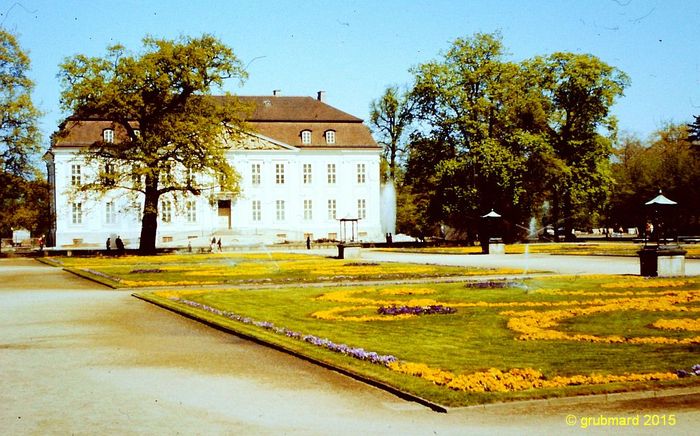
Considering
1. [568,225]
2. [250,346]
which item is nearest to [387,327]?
[250,346]

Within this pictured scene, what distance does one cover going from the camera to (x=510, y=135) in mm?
62938

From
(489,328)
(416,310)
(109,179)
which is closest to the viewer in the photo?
(489,328)

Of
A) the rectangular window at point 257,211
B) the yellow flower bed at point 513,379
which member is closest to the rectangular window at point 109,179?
the rectangular window at point 257,211

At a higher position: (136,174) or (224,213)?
(136,174)

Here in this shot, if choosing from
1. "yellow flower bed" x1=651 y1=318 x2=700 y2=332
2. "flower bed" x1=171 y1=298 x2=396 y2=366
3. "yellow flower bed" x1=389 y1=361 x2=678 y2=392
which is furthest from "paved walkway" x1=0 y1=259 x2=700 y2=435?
"yellow flower bed" x1=651 y1=318 x2=700 y2=332

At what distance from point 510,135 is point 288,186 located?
1196 inches

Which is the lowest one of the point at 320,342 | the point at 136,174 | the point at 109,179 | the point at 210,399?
the point at 210,399

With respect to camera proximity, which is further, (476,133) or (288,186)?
(288,186)

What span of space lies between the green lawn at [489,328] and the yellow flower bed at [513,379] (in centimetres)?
2

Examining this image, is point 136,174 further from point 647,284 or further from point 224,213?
point 647,284

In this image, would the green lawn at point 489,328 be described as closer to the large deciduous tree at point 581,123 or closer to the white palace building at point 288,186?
the large deciduous tree at point 581,123

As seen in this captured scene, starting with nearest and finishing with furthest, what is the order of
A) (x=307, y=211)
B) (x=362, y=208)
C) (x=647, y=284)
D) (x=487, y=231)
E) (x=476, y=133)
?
(x=647, y=284) < (x=487, y=231) < (x=476, y=133) < (x=307, y=211) < (x=362, y=208)

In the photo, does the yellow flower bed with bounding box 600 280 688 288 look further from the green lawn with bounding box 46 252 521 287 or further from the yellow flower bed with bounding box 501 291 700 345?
the green lawn with bounding box 46 252 521 287

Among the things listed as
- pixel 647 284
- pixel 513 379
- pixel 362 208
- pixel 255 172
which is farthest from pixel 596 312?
pixel 362 208
